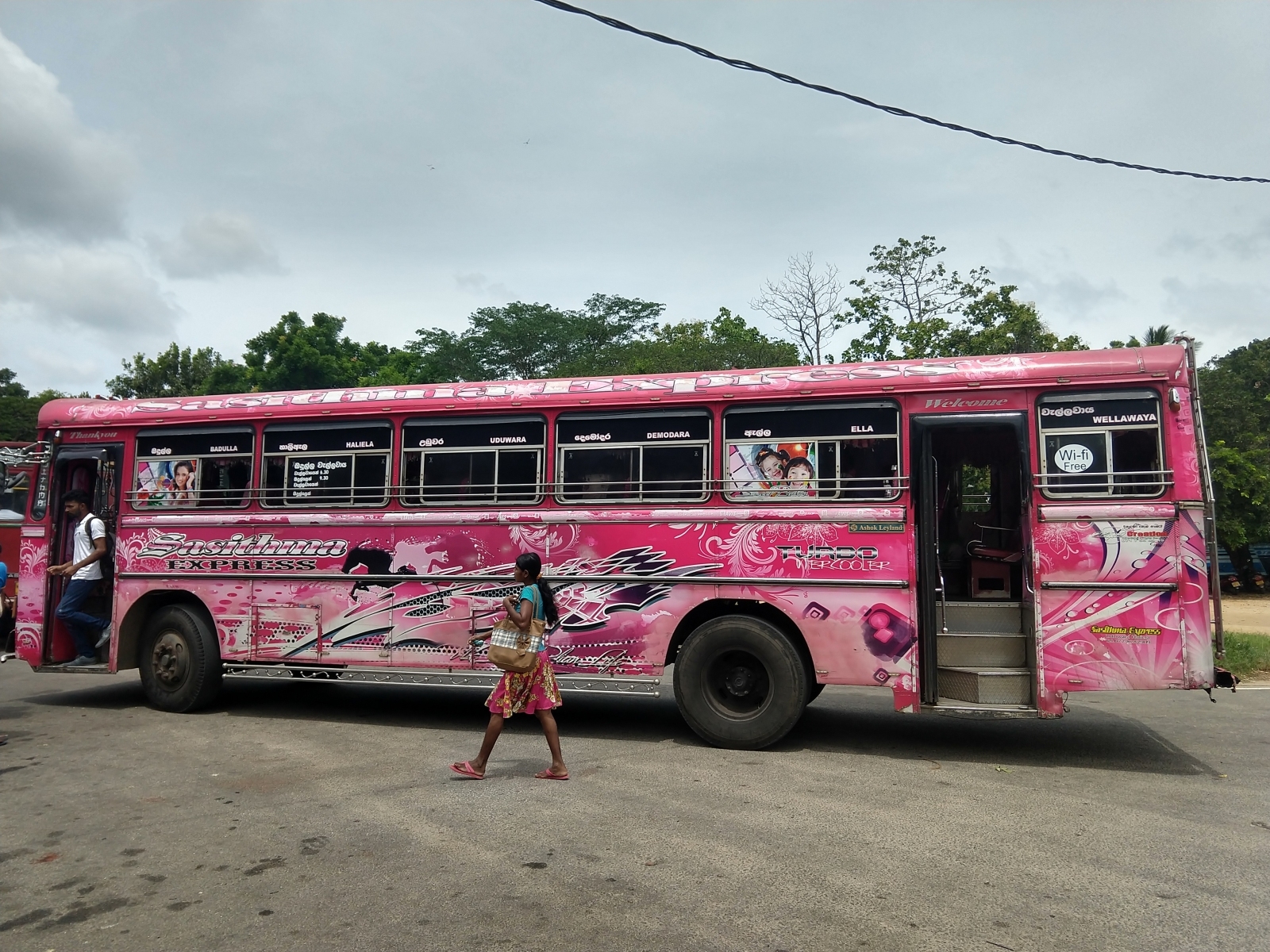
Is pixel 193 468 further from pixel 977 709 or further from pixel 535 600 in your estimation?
pixel 977 709

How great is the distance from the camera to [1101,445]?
22.5 feet

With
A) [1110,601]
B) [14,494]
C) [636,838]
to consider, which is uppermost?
[14,494]

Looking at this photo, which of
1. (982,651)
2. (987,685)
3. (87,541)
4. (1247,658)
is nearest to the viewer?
(987,685)

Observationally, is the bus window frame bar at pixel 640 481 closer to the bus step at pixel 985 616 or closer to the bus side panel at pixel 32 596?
the bus step at pixel 985 616

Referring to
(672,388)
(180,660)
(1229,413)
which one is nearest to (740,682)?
(672,388)

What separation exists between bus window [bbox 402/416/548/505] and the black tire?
260 centimetres

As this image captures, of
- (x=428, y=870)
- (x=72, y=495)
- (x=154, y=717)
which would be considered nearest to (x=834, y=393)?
(x=428, y=870)

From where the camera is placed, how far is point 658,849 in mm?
4984

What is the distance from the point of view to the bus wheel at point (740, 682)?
730 centimetres

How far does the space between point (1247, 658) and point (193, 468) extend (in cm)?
1324

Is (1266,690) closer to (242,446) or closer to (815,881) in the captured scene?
(815,881)

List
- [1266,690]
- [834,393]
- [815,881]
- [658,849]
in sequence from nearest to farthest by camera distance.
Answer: [815,881], [658,849], [834,393], [1266,690]

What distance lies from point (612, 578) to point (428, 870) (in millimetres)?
3446

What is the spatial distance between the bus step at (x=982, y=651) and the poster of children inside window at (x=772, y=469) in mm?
1606
